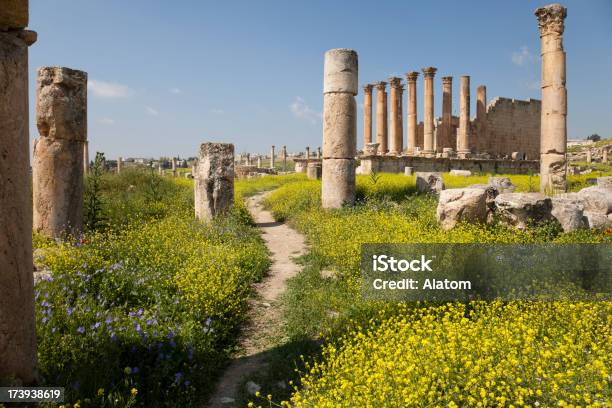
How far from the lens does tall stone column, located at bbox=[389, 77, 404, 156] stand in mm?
32188

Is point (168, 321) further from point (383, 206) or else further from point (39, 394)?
point (383, 206)

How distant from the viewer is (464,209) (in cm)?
938

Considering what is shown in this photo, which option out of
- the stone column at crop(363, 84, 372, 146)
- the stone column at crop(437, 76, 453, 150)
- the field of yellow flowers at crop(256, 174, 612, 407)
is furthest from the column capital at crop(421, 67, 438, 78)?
the field of yellow flowers at crop(256, 174, 612, 407)

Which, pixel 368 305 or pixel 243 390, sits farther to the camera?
pixel 368 305

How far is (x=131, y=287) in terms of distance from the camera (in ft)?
19.5

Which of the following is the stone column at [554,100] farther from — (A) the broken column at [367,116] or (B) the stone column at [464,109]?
(A) the broken column at [367,116]

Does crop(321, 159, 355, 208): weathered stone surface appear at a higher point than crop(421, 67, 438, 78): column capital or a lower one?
lower

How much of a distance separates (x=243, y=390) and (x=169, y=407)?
77 centimetres

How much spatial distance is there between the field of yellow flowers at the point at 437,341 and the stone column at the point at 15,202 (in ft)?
6.68

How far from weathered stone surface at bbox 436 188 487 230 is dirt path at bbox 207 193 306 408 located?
324cm

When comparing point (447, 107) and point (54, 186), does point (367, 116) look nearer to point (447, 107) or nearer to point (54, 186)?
point (447, 107)

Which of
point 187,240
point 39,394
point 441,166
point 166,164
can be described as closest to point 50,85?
point 187,240

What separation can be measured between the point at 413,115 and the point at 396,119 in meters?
1.43

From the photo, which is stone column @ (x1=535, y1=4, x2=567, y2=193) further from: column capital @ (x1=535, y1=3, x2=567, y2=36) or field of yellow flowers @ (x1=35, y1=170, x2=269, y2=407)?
field of yellow flowers @ (x1=35, y1=170, x2=269, y2=407)
